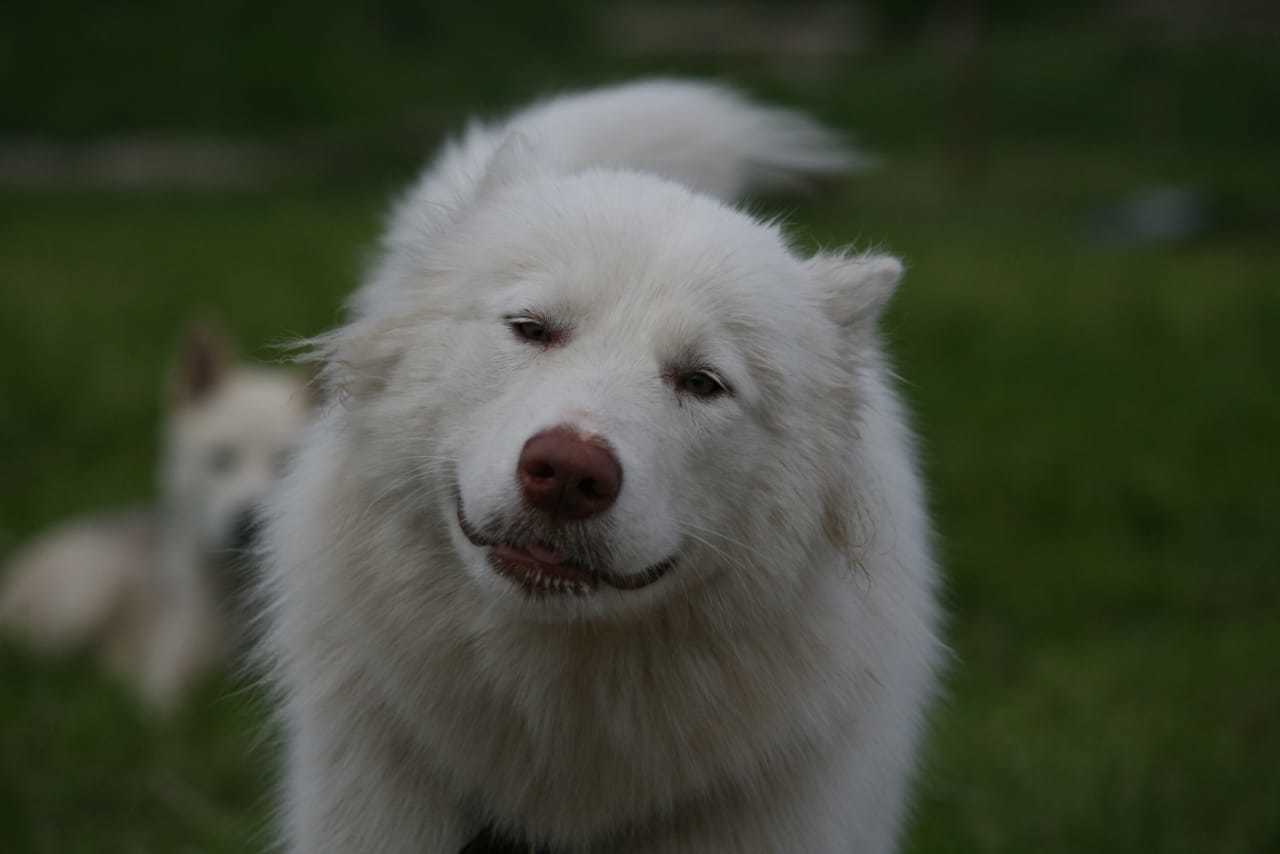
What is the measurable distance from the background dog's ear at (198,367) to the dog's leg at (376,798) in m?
3.77

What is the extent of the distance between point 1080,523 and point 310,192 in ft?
37.1

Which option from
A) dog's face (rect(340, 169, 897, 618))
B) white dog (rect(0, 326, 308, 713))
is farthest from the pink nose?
white dog (rect(0, 326, 308, 713))

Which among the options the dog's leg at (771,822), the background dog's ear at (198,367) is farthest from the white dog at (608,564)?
the background dog's ear at (198,367)

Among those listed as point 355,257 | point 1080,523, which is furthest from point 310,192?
point 1080,523

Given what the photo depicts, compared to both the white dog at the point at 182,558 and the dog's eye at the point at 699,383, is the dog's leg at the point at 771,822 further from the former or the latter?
the white dog at the point at 182,558

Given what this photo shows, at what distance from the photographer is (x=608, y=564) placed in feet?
8.34

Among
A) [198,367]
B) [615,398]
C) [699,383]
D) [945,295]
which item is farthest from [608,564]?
[945,295]

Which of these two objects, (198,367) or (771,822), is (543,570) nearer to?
(771,822)

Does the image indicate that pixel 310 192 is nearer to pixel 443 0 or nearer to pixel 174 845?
pixel 443 0

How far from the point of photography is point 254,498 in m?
6.07

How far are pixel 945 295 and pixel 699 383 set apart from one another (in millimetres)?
6872

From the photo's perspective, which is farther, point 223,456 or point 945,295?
point 945,295

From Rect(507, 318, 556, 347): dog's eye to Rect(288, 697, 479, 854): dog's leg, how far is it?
77cm

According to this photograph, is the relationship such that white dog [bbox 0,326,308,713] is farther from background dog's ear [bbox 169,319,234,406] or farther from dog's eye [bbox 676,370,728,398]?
dog's eye [bbox 676,370,728,398]
